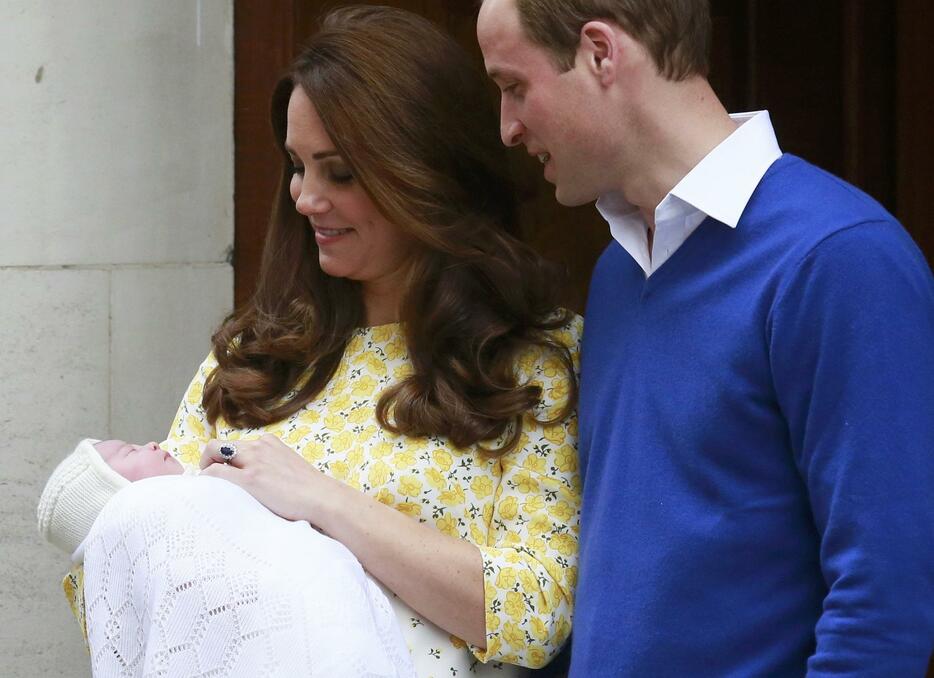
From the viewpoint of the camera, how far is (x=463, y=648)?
7.16 feet

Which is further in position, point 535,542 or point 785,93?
point 785,93

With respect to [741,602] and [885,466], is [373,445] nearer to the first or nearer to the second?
[741,602]

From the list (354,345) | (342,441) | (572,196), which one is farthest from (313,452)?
(572,196)

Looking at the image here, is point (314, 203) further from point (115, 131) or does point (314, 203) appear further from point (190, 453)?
point (115, 131)

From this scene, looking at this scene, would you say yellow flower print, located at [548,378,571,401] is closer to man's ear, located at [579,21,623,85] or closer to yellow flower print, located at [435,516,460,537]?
yellow flower print, located at [435,516,460,537]

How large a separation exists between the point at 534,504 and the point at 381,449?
0.29 metres

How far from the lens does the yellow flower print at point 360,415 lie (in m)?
2.35

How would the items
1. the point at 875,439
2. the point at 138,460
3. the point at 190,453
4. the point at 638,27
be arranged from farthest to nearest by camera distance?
Answer: the point at 190,453, the point at 138,460, the point at 638,27, the point at 875,439

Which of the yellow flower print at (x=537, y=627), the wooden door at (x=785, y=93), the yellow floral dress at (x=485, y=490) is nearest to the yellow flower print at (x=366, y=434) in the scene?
the yellow floral dress at (x=485, y=490)

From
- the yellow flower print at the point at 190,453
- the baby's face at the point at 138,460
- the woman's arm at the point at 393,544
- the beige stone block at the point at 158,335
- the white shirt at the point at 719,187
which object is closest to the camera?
the white shirt at the point at 719,187

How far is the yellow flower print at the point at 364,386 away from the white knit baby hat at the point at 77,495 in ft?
1.43

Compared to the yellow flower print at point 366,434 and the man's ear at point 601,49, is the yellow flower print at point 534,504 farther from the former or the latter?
the man's ear at point 601,49

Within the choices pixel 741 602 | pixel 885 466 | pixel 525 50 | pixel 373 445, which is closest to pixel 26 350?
pixel 373 445

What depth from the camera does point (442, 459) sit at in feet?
7.39
